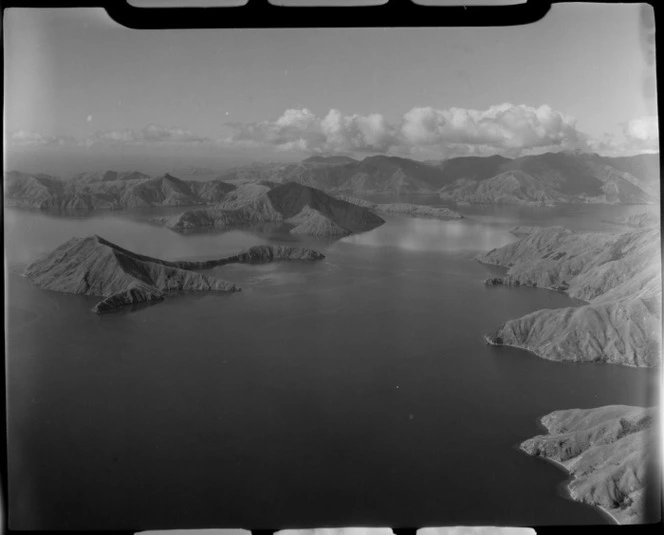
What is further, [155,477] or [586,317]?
[586,317]

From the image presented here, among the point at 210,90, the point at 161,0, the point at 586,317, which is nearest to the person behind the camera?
the point at 161,0

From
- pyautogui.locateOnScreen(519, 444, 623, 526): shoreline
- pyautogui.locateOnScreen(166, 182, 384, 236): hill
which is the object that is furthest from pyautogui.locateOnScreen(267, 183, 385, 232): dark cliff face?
pyautogui.locateOnScreen(519, 444, 623, 526): shoreline

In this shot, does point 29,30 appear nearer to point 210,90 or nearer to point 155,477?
point 210,90

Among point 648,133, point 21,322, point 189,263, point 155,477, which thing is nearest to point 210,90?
point 189,263

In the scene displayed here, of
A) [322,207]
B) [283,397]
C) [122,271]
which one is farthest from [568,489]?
[122,271]

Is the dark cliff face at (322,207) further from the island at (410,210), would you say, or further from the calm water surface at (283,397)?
the calm water surface at (283,397)

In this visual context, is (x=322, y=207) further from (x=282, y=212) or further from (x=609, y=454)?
(x=609, y=454)
